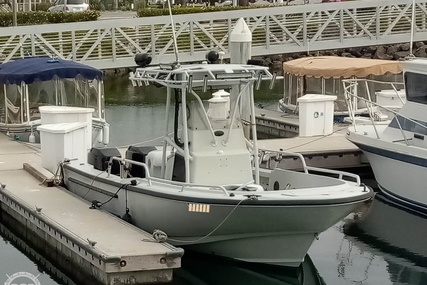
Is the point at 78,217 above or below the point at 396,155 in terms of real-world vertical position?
below

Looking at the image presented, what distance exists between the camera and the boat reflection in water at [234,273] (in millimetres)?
13016

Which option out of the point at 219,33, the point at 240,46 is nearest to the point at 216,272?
the point at 240,46

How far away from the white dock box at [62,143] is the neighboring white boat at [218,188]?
2.03 metres

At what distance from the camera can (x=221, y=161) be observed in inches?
522

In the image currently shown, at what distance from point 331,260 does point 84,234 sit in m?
3.82

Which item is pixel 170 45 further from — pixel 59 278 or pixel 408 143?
pixel 59 278

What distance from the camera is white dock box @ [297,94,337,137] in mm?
21406

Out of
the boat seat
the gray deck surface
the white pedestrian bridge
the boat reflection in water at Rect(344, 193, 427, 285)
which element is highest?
the white pedestrian bridge

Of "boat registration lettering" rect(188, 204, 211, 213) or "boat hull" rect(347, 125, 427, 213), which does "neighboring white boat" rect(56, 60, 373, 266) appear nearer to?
"boat registration lettering" rect(188, 204, 211, 213)

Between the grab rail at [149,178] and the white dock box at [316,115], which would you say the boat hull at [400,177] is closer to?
the white dock box at [316,115]

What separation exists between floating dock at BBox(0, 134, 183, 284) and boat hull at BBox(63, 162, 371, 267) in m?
0.40

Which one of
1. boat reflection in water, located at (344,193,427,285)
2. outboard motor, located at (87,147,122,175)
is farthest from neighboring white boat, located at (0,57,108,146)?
boat reflection in water, located at (344,193,427,285)

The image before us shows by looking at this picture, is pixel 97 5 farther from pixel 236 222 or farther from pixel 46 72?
pixel 236 222

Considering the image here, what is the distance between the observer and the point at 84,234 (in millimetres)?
12695
